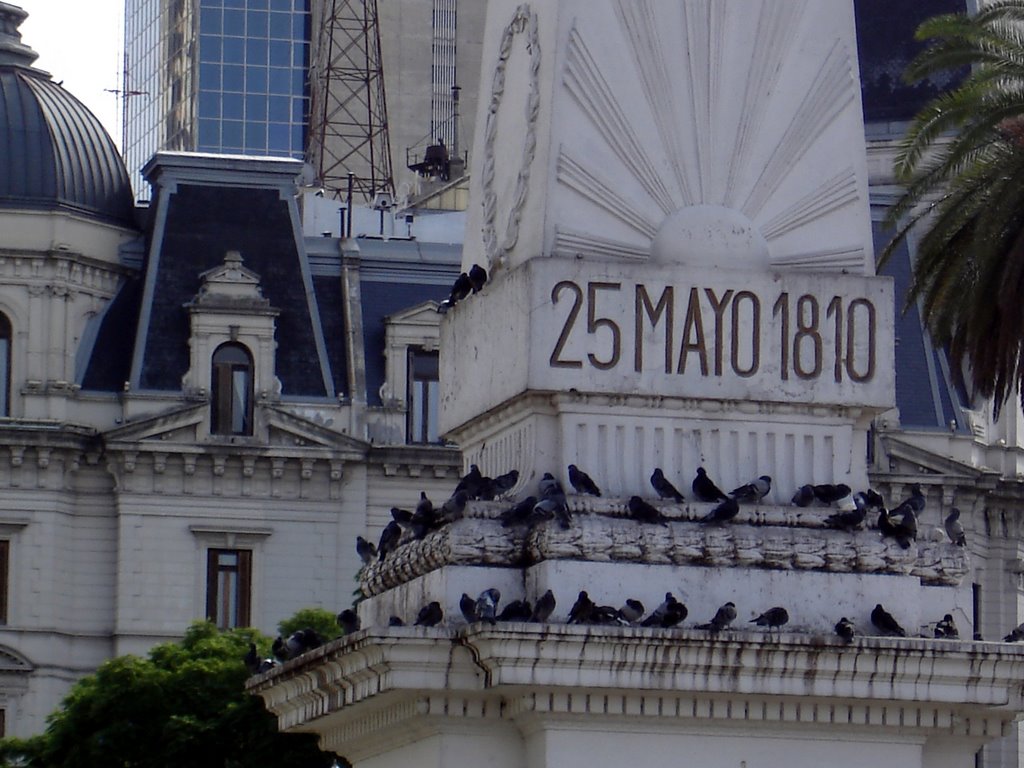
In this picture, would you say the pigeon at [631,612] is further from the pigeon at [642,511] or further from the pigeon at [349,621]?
the pigeon at [349,621]

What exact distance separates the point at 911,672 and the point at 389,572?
3175mm

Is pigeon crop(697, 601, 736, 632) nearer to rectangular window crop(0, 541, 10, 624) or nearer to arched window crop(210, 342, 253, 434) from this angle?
rectangular window crop(0, 541, 10, 624)

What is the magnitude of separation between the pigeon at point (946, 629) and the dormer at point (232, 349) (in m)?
51.4

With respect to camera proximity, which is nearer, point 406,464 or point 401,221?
point 406,464

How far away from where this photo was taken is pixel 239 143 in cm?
15325

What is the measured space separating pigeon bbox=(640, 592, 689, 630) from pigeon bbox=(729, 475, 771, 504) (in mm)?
876

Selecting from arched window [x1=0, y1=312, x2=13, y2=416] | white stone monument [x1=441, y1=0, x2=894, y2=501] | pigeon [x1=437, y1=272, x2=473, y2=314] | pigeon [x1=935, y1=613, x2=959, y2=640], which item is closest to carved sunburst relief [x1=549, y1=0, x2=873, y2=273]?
white stone monument [x1=441, y1=0, x2=894, y2=501]

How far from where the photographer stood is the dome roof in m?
71.5

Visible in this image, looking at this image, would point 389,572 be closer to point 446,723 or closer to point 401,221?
point 446,723

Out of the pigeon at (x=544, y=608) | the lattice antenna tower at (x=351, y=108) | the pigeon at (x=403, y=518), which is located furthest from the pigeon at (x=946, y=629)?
the lattice antenna tower at (x=351, y=108)

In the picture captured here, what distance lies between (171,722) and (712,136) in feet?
107

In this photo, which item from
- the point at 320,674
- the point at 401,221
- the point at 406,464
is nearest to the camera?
the point at 320,674

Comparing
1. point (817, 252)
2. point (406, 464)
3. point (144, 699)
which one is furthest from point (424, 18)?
point (817, 252)

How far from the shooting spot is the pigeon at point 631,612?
63.4ft
